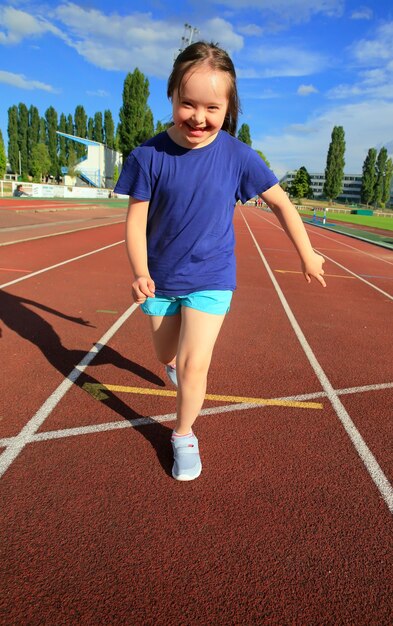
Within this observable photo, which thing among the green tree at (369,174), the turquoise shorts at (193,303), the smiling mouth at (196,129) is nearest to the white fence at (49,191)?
the turquoise shorts at (193,303)

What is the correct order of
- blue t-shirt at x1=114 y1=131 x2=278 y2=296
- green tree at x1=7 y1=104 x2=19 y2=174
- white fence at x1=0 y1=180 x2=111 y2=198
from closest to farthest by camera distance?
blue t-shirt at x1=114 y1=131 x2=278 y2=296
white fence at x1=0 y1=180 x2=111 y2=198
green tree at x1=7 y1=104 x2=19 y2=174

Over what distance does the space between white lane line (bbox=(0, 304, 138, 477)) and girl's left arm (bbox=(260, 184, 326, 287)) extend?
208cm

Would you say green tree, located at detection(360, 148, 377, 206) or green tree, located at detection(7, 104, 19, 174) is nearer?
green tree, located at detection(7, 104, 19, 174)

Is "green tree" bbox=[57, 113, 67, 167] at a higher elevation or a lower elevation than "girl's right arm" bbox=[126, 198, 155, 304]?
higher

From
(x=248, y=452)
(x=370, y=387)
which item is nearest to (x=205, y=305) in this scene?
(x=248, y=452)

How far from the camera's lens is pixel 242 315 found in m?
6.22

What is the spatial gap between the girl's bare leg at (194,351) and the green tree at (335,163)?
94637 millimetres

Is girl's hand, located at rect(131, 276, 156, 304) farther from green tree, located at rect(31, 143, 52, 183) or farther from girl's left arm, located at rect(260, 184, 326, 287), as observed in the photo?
green tree, located at rect(31, 143, 52, 183)

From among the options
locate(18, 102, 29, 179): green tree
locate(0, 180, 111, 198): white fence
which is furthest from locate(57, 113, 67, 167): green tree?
locate(0, 180, 111, 198): white fence

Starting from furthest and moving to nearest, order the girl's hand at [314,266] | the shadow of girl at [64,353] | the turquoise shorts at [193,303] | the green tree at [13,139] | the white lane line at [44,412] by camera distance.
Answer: the green tree at [13,139], the shadow of girl at [64,353], the white lane line at [44,412], the girl's hand at [314,266], the turquoise shorts at [193,303]

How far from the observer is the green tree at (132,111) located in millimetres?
59406

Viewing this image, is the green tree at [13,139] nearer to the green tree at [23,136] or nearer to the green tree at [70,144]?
the green tree at [23,136]

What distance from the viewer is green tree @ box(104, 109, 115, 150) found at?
86.5 meters

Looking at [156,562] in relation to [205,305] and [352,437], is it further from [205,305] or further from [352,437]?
[352,437]
